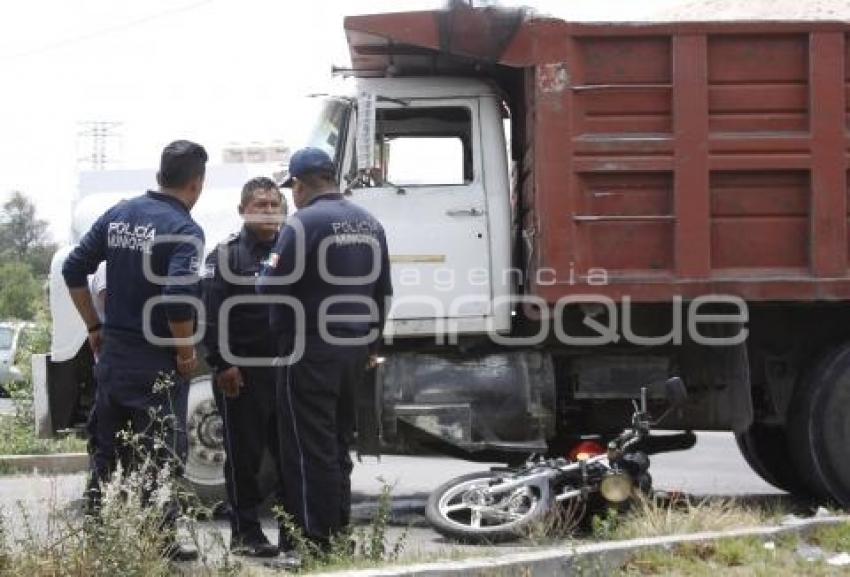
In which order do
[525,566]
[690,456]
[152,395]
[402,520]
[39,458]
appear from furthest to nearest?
[690,456], [39,458], [402,520], [152,395], [525,566]

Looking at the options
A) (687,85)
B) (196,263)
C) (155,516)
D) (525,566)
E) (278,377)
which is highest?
(687,85)

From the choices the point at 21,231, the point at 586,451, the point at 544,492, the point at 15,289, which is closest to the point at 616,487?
the point at 544,492

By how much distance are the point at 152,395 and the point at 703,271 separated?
3.15 m

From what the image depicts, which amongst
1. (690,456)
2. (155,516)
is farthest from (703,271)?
(690,456)

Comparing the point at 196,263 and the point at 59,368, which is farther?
the point at 59,368

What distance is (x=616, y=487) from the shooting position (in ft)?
20.5

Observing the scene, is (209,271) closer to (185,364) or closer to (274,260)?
(274,260)

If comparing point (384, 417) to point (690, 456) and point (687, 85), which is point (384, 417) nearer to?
point (687, 85)

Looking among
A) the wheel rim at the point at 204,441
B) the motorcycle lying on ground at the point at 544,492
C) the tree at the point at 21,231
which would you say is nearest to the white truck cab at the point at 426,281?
the wheel rim at the point at 204,441

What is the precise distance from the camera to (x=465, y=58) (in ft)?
23.6

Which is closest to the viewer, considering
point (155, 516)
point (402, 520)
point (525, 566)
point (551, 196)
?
point (155, 516)

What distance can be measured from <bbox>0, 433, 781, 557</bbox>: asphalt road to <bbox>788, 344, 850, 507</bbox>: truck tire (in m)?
1.17

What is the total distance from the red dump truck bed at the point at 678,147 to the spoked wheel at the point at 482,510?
1095 mm

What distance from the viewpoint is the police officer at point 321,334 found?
5289 millimetres
